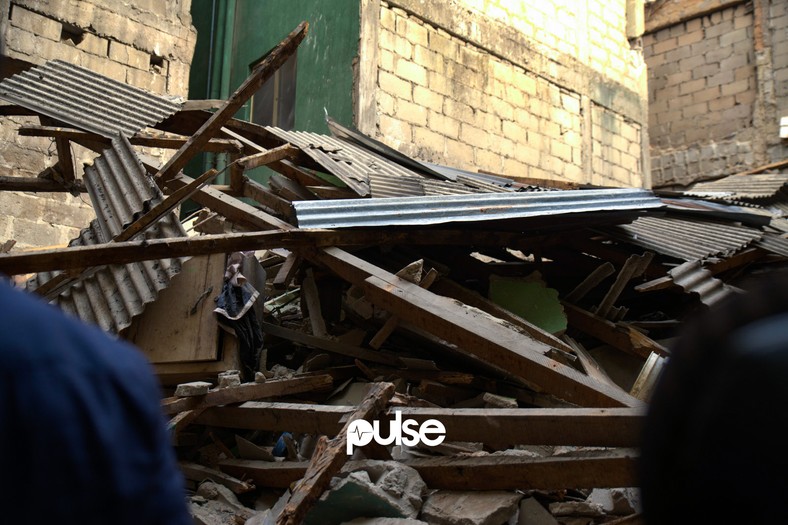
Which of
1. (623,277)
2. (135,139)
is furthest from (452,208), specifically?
(135,139)

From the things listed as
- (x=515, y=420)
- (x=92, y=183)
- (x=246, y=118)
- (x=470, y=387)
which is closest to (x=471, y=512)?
(x=515, y=420)

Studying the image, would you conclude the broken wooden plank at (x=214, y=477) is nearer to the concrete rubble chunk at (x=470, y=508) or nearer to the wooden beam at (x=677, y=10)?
the concrete rubble chunk at (x=470, y=508)

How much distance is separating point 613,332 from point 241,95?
3.03m

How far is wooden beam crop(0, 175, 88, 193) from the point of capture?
18.7ft

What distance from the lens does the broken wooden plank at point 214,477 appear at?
12.2ft

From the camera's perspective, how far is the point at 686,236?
19.7 feet


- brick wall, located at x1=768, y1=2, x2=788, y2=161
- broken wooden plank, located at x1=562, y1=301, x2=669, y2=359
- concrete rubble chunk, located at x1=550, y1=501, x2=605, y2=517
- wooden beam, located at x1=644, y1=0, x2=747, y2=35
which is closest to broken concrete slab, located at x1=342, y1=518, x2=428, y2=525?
concrete rubble chunk, located at x1=550, y1=501, x2=605, y2=517

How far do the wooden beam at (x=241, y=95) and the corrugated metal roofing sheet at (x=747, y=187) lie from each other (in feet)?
18.1

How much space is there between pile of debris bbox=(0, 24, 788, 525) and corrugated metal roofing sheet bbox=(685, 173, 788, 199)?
2.07 meters

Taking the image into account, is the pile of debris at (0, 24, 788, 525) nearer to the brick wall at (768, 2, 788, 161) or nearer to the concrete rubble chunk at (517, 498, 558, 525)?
the concrete rubble chunk at (517, 498, 558, 525)

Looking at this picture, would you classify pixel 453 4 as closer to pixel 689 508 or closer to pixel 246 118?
pixel 246 118

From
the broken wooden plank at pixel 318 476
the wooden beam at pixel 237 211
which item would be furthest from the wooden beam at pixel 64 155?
the broken wooden plank at pixel 318 476

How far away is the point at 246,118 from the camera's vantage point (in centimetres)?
1207

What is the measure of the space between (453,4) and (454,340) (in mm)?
7943
